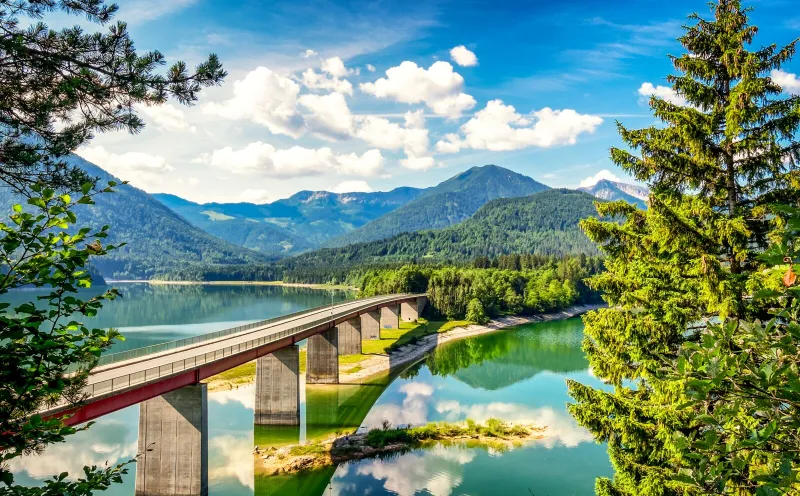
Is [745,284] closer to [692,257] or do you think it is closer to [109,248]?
[692,257]

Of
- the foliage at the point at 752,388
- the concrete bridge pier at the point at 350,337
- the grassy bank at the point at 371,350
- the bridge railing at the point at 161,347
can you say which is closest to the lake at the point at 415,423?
the grassy bank at the point at 371,350

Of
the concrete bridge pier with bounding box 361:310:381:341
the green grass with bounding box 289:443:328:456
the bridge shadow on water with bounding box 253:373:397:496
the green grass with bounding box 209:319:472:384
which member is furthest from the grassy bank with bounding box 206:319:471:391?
the green grass with bounding box 289:443:328:456

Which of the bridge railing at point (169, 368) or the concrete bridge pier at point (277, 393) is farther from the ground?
the bridge railing at point (169, 368)

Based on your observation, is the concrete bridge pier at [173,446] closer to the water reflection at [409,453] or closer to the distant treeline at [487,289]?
the water reflection at [409,453]

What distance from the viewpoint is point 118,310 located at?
132 meters

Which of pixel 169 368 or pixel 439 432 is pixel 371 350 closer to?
pixel 439 432

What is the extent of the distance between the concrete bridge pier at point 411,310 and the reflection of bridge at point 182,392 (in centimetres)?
5900

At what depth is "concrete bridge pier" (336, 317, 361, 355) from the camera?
6962 centimetres

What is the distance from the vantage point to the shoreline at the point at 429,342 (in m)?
61.7

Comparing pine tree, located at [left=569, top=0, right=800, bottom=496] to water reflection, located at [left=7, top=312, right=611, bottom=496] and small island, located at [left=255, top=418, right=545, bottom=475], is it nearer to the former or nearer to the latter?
water reflection, located at [left=7, top=312, right=611, bottom=496]

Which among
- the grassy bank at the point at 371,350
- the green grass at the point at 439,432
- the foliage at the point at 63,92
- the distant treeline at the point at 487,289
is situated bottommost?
the green grass at the point at 439,432

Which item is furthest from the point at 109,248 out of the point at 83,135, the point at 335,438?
the point at 335,438

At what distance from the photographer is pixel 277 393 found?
A: 135 ft

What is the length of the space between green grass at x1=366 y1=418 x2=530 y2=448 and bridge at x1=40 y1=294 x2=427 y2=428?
900 cm
